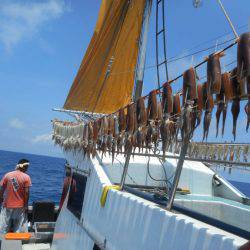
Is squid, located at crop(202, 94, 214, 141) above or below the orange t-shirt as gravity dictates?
above

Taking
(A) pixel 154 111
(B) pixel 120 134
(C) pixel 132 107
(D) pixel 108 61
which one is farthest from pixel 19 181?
(D) pixel 108 61

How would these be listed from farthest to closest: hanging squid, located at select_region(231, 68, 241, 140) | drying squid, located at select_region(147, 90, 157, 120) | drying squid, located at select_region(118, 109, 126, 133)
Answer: drying squid, located at select_region(118, 109, 126, 133) < drying squid, located at select_region(147, 90, 157, 120) < hanging squid, located at select_region(231, 68, 241, 140)

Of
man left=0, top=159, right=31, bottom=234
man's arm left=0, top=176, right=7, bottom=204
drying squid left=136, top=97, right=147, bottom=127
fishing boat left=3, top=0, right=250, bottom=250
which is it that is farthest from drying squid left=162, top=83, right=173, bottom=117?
man's arm left=0, top=176, right=7, bottom=204

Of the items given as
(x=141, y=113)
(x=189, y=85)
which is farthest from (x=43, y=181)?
(x=189, y=85)

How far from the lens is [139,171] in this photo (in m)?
7.81

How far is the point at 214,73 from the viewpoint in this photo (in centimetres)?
291

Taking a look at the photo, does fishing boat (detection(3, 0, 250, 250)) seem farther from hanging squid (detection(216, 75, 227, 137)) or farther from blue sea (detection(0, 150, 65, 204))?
blue sea (detection(0, 150, 65, 204))

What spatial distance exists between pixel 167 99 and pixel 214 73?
74 cm

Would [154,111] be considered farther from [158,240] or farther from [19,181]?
[19,181]

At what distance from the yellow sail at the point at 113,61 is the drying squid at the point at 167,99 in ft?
27.2

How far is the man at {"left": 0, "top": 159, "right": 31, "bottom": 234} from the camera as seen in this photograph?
8.10 meters

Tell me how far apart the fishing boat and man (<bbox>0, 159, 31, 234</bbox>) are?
92 centimetres

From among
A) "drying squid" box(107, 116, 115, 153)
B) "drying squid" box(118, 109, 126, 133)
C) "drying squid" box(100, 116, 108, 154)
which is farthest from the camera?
"drying squid" box(100, 116, 108, 154)

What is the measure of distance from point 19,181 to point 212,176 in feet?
13.7
